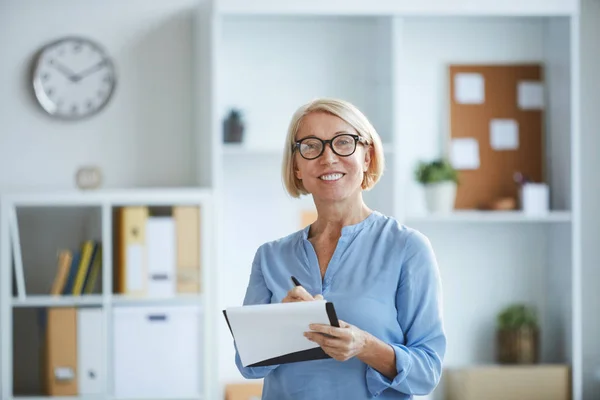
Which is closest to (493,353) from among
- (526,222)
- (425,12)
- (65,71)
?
(526,222)

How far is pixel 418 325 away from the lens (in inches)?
62.3

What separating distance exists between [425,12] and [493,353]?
5.46ft

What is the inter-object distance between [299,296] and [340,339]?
A: 0.37 feet

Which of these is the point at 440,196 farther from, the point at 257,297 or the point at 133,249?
the point at 257,297

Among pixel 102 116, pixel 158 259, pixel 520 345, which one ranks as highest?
pixel 102 116

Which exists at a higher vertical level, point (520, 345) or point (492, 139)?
point (492, 139)

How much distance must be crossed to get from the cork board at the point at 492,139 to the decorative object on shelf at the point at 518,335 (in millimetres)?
528

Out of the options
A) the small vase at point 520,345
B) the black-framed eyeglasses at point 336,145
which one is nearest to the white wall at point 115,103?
the small vase at point 520,345

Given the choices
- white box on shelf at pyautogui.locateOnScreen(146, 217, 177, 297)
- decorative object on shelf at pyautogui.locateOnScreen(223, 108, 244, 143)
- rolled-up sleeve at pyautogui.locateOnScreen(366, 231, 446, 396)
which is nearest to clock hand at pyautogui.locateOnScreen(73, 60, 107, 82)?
decorative object on shelf at pyautogui.locateOnScreen(223, 108, 244, 143)

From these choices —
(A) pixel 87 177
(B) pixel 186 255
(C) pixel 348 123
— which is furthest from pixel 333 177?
(A) pixel 87 177

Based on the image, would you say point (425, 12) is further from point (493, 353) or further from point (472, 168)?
point (493, 353)

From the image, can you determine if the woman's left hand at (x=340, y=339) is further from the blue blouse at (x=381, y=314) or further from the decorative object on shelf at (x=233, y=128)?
the decorative object on shelf at (x=233, y=128)

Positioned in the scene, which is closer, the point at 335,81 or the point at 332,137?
the point at 332,137

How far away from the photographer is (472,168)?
397cm
